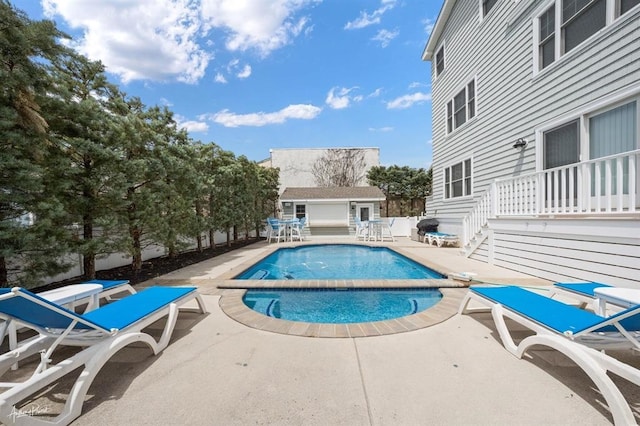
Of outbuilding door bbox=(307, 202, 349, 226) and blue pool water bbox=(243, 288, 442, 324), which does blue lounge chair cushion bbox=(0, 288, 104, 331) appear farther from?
outbuilding door bbox=(307, 202, 349, 226)

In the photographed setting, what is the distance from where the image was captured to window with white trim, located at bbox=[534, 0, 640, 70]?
494 cm

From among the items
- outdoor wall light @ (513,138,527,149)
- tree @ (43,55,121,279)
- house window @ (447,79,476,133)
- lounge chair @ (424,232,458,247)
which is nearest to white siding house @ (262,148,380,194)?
house window @ (447,79,476,133)

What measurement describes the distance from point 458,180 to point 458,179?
0.04 m

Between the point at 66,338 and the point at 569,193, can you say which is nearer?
the point at 66,338

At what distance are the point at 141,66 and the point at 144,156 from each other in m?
5.10

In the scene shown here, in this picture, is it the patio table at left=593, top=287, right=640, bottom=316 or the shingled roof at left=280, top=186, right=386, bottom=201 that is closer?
the patio table at left=593, top=287, right=640, bottom=316

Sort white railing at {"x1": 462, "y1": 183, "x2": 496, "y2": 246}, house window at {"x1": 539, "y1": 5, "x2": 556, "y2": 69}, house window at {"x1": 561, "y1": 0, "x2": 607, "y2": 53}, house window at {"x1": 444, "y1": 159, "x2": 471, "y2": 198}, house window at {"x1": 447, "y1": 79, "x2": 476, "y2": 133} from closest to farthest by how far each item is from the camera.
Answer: house window at {"x1": 561, "y1": 0, "x2": 607, "y2": 53}
house window at {"x1": 539, "y1": 5, "x2": 556, "y2": 69}
white railing at {"x1": 462, "y1": 183, "x2": 496, "y2": 246}
house window at {"x1": 447, "y1": 79, "x2": 476, "y2": 133}
house window at {"x1": 444, "y1": 159, "x2": 471, "y2": 198}

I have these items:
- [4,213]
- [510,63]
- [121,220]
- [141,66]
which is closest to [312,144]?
[141,66]

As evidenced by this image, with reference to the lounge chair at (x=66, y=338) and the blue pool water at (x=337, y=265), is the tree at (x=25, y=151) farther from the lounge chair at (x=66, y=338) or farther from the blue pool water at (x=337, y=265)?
the blue pool water at (x=337, y=265)

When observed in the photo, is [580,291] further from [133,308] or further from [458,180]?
[458,180]

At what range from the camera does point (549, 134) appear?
6430 millimetres

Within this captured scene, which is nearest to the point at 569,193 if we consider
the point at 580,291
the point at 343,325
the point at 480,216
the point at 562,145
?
the point at 562,145

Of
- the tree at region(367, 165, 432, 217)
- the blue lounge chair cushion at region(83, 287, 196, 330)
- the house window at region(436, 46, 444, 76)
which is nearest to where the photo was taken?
the blue lounge chair cushion at region(83, 287, 196, 330)

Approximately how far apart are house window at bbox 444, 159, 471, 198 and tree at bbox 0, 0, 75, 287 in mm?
Result: 11225
